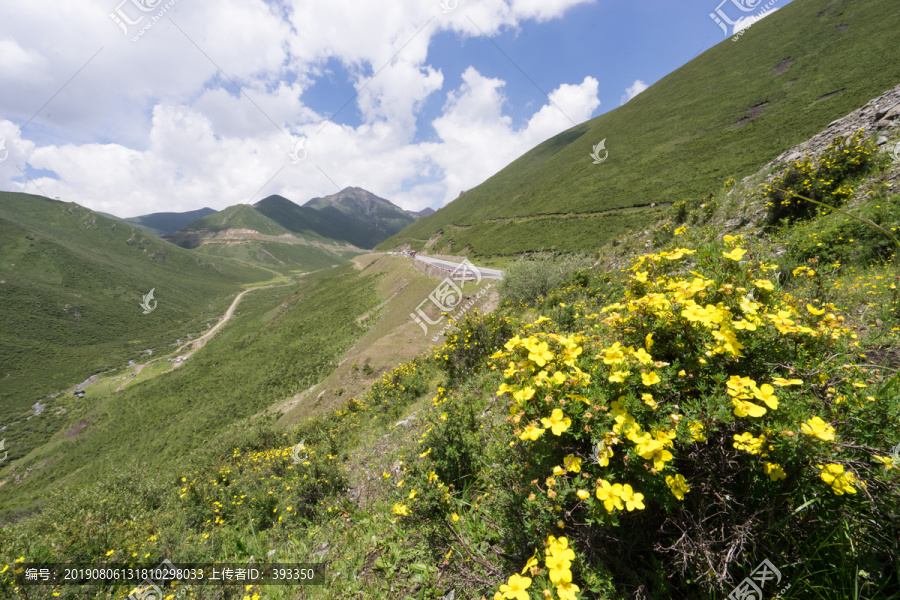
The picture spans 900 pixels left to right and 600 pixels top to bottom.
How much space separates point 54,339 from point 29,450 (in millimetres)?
49010

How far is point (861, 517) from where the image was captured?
167 centimetres

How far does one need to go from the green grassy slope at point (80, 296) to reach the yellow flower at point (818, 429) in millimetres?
89861

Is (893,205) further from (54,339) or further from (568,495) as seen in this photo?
(54,339)

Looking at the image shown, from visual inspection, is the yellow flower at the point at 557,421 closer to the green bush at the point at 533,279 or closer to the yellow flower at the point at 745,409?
the yellow flower at the point at 745,409

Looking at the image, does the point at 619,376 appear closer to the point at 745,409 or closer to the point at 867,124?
the point at 745,409

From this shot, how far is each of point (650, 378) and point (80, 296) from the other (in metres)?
138

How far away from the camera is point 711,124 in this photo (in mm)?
50438

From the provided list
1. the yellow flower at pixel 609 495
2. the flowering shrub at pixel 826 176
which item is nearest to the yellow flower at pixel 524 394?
the yellow flower at pixel 609 495

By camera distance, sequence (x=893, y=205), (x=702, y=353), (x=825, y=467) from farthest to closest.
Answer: (x=893, y=205) → (x=702, y=353) → (x=825, y=467)

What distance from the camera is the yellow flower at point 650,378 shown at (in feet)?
5.74

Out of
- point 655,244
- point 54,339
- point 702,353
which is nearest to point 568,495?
point 702,353

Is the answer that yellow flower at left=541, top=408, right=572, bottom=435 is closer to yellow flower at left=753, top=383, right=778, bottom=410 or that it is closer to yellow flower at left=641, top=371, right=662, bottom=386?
yellow flower at left=641, top=371, right=662, bottom=386

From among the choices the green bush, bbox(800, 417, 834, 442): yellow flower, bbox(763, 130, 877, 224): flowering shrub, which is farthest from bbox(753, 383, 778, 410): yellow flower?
the green bush

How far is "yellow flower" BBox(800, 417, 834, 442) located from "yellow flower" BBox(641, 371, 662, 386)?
602 mm
